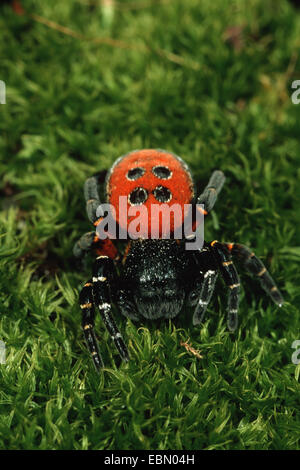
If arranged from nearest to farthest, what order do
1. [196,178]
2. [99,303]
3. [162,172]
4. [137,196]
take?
[99,303], [137,196], [162,172], [196,178]

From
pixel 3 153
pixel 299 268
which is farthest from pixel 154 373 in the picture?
pixel 3 153

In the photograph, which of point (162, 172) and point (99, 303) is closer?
point (99, 303)

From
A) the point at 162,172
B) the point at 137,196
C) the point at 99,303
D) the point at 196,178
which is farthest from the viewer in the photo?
→ the point at 196,178

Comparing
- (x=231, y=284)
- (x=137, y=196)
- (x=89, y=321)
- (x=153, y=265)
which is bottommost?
(x=89, y=321)

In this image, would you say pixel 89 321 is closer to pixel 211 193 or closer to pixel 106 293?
pixel 106 293

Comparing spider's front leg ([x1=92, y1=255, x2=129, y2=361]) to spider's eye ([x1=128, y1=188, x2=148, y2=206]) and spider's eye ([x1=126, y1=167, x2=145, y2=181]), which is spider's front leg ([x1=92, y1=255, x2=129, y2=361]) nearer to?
spider's eye ([x1=128, y1=188, x2=148, y2=206])

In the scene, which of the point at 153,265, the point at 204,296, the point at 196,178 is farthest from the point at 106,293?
the point at 196,178
